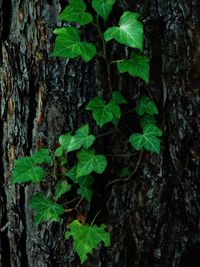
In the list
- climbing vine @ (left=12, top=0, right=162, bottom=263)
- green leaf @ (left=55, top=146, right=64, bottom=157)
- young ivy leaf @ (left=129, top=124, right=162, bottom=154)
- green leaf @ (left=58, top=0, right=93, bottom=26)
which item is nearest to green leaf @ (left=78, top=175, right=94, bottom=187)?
climbing vine @ (left=12, top=0, right=162, bottom=263)

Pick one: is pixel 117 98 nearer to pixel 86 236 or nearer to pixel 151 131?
pixel 151 131

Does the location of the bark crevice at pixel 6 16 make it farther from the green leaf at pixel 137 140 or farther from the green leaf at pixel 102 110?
the green leaf at pixel 137 140

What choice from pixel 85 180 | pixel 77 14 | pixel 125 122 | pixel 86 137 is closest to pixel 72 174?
pixel 85 180

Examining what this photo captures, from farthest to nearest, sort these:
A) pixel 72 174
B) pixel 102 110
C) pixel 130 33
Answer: pixel 72 174 < pixel 102 110 < pixel 130 33

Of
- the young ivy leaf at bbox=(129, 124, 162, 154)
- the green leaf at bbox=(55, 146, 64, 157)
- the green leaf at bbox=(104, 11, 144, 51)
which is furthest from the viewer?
the green leaf at bbox=(55, 146, 64, 157)

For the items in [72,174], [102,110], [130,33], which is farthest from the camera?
[72,174]

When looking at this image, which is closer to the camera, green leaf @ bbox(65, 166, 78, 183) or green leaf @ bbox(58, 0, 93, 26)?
green leaf @ bbox(58, 0, 93, 26)

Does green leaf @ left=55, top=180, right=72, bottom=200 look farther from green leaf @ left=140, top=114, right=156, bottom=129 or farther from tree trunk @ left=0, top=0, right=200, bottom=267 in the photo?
green leaf @ left=140, top=114, right=156, bottom=129
